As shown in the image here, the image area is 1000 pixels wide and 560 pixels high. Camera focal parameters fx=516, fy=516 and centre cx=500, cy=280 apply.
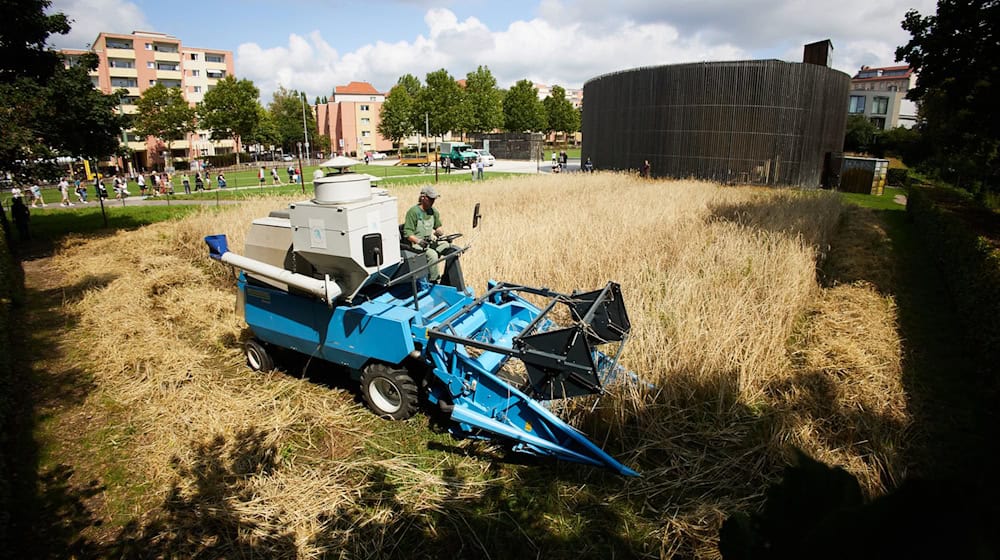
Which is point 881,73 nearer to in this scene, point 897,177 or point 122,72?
point 897,177

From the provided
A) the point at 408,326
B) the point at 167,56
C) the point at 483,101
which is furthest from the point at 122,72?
the point at 408,326

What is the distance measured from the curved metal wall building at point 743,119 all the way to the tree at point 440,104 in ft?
108

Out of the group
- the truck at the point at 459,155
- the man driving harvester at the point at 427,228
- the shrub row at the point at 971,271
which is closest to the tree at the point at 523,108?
the truck at the point at 459,155

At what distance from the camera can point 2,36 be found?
1283 centimetres

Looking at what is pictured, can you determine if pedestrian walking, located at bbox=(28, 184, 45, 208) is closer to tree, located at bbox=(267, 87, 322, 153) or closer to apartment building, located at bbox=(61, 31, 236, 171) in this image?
apartment building, located at bbox=(61, 31, 236, 171)

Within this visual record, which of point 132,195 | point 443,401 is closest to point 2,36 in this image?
point 443,401

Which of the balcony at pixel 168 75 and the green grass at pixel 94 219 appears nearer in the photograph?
the green grass at pixel 94 219

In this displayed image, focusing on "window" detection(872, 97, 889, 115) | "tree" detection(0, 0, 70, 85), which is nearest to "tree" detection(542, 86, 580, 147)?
"window" detection(872, 97, 889, 115)

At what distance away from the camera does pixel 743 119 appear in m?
25.7

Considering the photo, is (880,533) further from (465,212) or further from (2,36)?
(2,36)

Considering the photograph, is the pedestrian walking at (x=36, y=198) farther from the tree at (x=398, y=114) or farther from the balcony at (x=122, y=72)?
the balcony at (x=122, y=72)

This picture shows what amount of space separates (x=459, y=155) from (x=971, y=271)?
125 ft

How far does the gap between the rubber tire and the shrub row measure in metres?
7.87

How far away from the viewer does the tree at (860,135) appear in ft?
151
